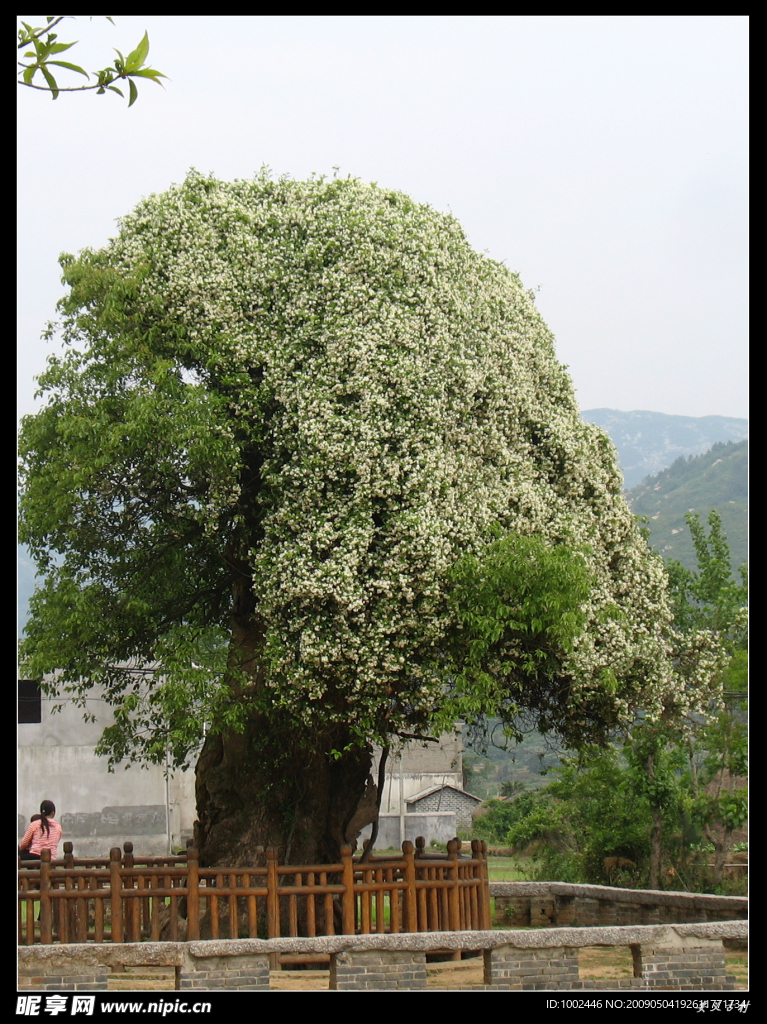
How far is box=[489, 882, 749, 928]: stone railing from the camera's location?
14.2 metres

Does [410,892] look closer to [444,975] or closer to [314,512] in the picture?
[444,975]

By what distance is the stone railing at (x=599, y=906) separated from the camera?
14.2 meters

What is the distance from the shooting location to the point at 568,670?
1266cm

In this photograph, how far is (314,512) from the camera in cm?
1230

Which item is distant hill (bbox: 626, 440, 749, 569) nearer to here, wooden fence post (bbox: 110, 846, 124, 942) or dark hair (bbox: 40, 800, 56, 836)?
dark hair (bbox: 40, 800, 56, 836)

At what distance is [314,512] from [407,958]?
195 inches

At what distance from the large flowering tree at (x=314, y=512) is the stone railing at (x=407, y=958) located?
2.61 m

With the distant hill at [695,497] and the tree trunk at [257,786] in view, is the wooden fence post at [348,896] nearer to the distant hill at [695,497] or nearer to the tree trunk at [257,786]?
the tree trunk at [257,786]

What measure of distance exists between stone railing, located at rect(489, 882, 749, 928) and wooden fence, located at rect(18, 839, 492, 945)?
7.34 feet

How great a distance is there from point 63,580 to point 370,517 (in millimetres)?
3948

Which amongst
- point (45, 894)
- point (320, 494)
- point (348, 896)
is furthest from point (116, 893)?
point (320, 494)

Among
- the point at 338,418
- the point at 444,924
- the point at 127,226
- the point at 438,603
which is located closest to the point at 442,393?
the point at 338,418

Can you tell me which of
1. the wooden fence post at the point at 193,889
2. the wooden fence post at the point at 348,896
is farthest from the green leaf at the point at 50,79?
the wooden fence post at the point at 348,896
